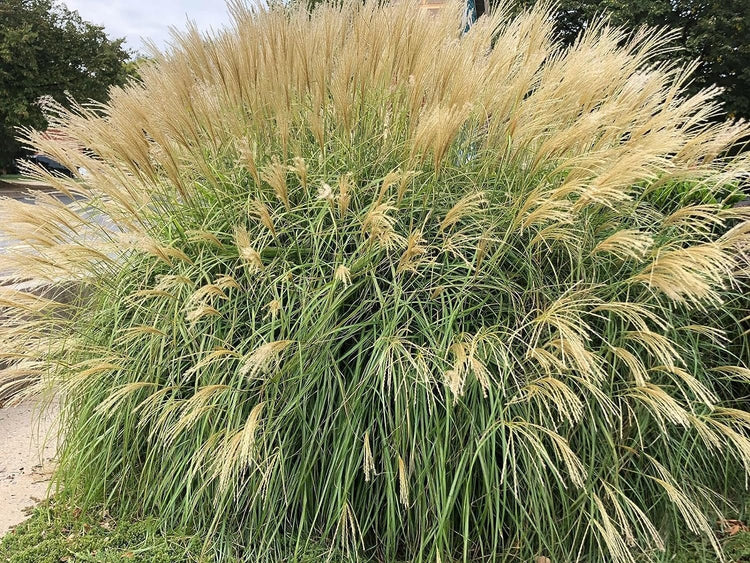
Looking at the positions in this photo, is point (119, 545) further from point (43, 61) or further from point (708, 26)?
point (43, 61)

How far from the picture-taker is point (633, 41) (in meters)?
3.07

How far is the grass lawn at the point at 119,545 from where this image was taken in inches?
83.9

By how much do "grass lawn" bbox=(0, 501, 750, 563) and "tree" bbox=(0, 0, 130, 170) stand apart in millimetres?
21998

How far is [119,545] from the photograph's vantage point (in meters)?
2.24

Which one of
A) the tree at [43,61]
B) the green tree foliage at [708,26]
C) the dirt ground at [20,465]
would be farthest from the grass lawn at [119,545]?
the tree at [43,61]

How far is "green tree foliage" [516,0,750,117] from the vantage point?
15.9 meters

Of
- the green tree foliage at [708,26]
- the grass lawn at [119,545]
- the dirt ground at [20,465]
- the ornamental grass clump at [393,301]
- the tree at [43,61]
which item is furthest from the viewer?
the tree at [43,61]

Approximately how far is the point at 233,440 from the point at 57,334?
157 centimetres

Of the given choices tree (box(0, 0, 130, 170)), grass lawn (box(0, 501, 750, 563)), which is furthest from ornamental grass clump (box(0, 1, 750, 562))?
tree (box(0, 0, 130, 170))

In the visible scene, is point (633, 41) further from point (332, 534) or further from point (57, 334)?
point (57, 334)

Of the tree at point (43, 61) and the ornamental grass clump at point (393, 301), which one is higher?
the tree at point (43, 61)

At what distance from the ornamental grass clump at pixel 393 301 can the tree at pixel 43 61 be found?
21.3 m

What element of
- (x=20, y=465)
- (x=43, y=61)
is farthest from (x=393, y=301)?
(x=43, y=61)

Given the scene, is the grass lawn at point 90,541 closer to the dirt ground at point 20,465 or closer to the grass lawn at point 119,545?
the grass lawn at point 119,545
